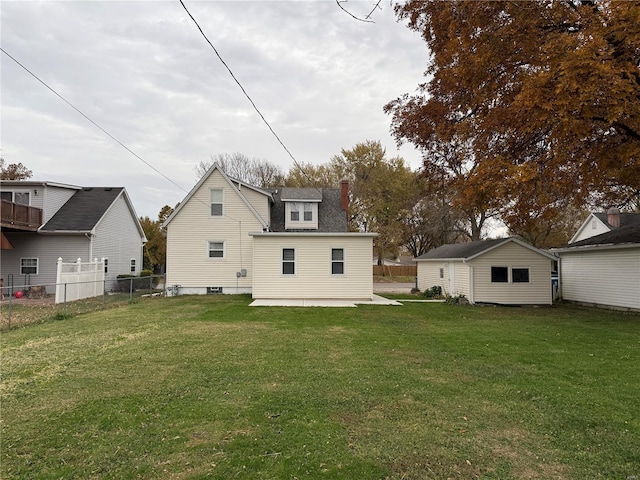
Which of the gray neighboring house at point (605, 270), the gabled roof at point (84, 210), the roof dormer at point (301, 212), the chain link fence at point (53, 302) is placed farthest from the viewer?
the gabled roof at point (84, 210)

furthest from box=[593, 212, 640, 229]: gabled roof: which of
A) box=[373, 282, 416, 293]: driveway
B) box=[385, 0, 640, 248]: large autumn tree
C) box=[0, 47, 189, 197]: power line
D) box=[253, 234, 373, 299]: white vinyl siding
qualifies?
box=[0, 47, 189, 197]: power line

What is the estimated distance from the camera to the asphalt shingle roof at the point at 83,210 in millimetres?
20281

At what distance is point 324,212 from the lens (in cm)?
2088

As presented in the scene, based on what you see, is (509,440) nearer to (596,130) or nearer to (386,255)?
(596,130)

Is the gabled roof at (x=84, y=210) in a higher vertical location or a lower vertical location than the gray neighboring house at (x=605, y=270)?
higher

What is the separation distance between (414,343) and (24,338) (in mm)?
8766

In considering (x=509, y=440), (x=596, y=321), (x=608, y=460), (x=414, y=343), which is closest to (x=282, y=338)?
(x=414, y=343)

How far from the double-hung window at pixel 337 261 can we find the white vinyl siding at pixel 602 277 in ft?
36.5

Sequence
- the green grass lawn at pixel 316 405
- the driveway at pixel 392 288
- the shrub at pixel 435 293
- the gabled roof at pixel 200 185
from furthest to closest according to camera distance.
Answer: the driveway at pixel 392 288 → the shrub at pixel 435 293 → the gabled roof at pixel 200 185 → the green grass lawn at pixel 316 405

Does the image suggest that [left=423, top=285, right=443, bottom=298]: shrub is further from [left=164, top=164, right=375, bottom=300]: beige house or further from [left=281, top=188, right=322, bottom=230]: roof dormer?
[left=281, top=188, right=322, bottom=230]: roof dormer

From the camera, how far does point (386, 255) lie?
41938 mm

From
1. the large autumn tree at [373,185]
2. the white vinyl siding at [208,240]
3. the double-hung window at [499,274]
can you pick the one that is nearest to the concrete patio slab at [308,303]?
the white vinyl siding at [208,240]

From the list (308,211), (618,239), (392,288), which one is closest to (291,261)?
(308,211)

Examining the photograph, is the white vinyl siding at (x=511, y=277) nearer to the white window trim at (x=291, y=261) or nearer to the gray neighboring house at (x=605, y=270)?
the gray neighboring house at (x=605, y=270)
